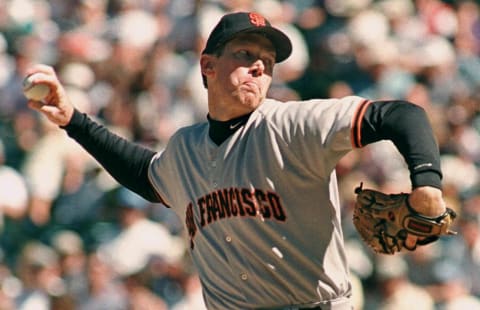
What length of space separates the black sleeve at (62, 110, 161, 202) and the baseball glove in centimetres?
121

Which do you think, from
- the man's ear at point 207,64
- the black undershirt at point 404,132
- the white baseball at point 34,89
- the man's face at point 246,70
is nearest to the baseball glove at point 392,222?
the black undershirt at point 404,132

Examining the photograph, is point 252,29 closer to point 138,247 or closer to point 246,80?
point 246,80

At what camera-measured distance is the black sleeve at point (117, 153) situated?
547 centimetres

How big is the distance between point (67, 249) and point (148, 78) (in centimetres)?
203

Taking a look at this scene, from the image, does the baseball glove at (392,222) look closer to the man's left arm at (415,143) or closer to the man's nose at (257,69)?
the man's left arm at (415,143)

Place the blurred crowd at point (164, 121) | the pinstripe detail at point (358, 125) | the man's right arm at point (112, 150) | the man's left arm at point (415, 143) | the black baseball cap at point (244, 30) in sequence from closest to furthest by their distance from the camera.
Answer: the man's left arm at point (415, 143) → the pinstripe detail at point (358, 125) → the black baseball cap at point (244, 30) → the man's right arm at point (112, 150) → the blurred crowd at point (164, 121)

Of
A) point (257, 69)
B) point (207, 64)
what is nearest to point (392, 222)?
point (257, 69)

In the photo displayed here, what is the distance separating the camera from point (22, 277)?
30.7ft

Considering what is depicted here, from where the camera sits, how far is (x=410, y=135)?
13.7ft

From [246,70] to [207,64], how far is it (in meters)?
0.26

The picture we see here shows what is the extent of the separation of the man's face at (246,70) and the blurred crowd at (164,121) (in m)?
4.22

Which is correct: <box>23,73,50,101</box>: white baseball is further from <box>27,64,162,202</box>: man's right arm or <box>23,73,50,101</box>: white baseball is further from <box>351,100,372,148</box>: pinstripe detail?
<box>351,100,372,148</box>: pinstripe detail

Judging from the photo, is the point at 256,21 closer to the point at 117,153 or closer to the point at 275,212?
the point at 275,212

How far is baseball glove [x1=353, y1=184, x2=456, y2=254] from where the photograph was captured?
13.9ft
